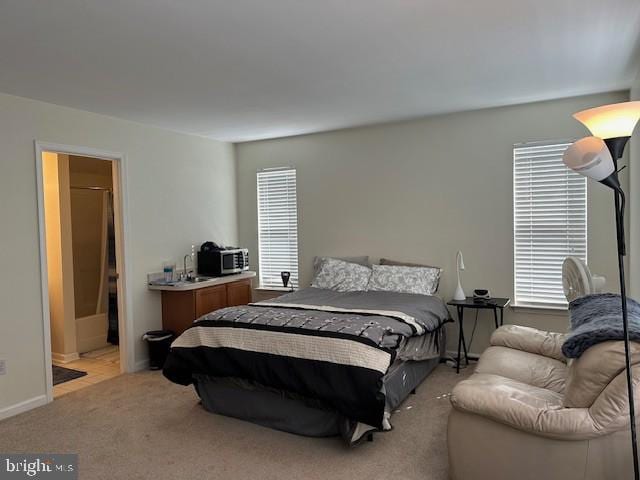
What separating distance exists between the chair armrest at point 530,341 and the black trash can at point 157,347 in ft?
10.4

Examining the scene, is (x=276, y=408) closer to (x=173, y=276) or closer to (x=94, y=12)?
(x=173, y=276)

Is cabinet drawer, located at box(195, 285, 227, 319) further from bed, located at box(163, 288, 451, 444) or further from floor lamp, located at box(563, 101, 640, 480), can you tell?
floor lamp, located at box(563, 101, 640, 480)

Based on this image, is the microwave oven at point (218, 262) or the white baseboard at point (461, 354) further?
the microwave oven at point (218, 262)

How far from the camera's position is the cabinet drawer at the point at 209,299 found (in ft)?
15.6

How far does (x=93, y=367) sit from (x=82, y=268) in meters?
1.43

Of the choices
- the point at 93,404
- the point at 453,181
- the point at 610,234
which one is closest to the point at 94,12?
the point at 93,404

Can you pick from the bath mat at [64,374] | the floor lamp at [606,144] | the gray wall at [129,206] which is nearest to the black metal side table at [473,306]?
the floor lamp at [606,144]

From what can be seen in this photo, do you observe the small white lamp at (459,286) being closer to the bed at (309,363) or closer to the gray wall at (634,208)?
the bed at (309,363)

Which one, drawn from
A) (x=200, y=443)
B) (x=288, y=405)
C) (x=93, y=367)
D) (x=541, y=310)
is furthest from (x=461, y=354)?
(x=93, y=367)

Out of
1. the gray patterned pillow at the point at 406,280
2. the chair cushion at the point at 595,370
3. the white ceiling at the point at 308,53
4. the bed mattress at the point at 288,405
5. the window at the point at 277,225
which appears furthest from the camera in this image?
the window at the point at 277,225

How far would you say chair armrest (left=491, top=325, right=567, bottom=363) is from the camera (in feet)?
10.2

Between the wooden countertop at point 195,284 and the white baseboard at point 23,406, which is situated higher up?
the wooden countertop at point 195,284

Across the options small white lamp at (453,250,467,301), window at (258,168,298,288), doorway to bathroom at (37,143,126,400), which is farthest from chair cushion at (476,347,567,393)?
doorway to bathroom at (37,143,126,400)

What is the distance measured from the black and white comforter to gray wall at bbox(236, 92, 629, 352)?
3.46 ft
